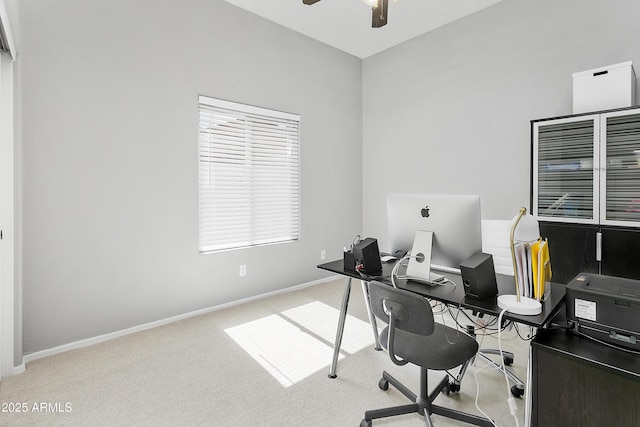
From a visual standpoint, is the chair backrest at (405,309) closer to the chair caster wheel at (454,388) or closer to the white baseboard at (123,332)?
the chair caster wheel at (454,388)

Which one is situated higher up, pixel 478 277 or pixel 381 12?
pixel 381 12

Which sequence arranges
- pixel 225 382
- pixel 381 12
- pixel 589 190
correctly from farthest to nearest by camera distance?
pixel 589 190 → pixel 225 382 → pixel 381 12

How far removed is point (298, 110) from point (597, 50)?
298cm

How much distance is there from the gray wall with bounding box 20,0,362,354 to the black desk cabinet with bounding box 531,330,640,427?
9.50 feet

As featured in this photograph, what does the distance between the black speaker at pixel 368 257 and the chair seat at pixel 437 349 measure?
15.7 inches

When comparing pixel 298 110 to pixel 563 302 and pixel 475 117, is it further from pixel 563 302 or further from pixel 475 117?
pixel 563 302

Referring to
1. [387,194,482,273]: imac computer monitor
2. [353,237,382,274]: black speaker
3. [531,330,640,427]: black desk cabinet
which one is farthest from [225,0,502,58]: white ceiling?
[531,330,640,427]: black desk cabinet

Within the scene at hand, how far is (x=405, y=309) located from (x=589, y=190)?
225cm

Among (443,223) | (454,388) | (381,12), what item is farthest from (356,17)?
(454,388)

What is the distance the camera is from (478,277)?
60.3 inches

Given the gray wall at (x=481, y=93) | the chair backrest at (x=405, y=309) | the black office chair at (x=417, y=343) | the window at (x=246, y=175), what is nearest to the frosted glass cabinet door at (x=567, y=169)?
the gray wall at (x=481, y=93)

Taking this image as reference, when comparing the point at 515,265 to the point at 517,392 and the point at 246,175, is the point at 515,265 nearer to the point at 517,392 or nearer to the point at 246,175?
the point at 517,392

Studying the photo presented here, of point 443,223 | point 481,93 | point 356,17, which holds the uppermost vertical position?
point 356,17

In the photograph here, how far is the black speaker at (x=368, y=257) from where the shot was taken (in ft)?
6.50
